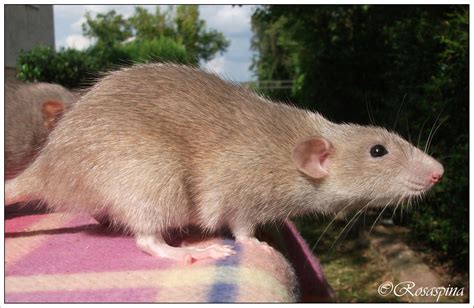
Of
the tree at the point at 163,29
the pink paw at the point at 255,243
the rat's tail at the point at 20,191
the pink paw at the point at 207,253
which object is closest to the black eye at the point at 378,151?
the pink paw at the point at 255,243

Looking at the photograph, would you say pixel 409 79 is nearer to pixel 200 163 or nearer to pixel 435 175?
pixel 435 175

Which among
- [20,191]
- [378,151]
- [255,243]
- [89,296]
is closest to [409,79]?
[378,151]

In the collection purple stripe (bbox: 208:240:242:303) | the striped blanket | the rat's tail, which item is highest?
the rat's tail

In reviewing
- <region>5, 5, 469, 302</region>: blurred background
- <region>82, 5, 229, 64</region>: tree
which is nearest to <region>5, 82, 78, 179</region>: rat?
<region>5, 5, 469, 302</region>: blurred background

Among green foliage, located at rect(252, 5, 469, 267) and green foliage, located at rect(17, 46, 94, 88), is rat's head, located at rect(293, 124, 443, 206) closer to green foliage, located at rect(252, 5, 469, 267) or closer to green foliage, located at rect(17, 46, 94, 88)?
green foliage, located at rect(252, 5, 469, 267)

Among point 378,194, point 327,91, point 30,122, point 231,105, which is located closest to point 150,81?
point 231,105

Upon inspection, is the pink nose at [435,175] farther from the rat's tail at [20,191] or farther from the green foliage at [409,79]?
the rat's tail at [20,191]

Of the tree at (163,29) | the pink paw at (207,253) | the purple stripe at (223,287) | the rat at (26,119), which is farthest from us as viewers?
the tree at (163,29)
